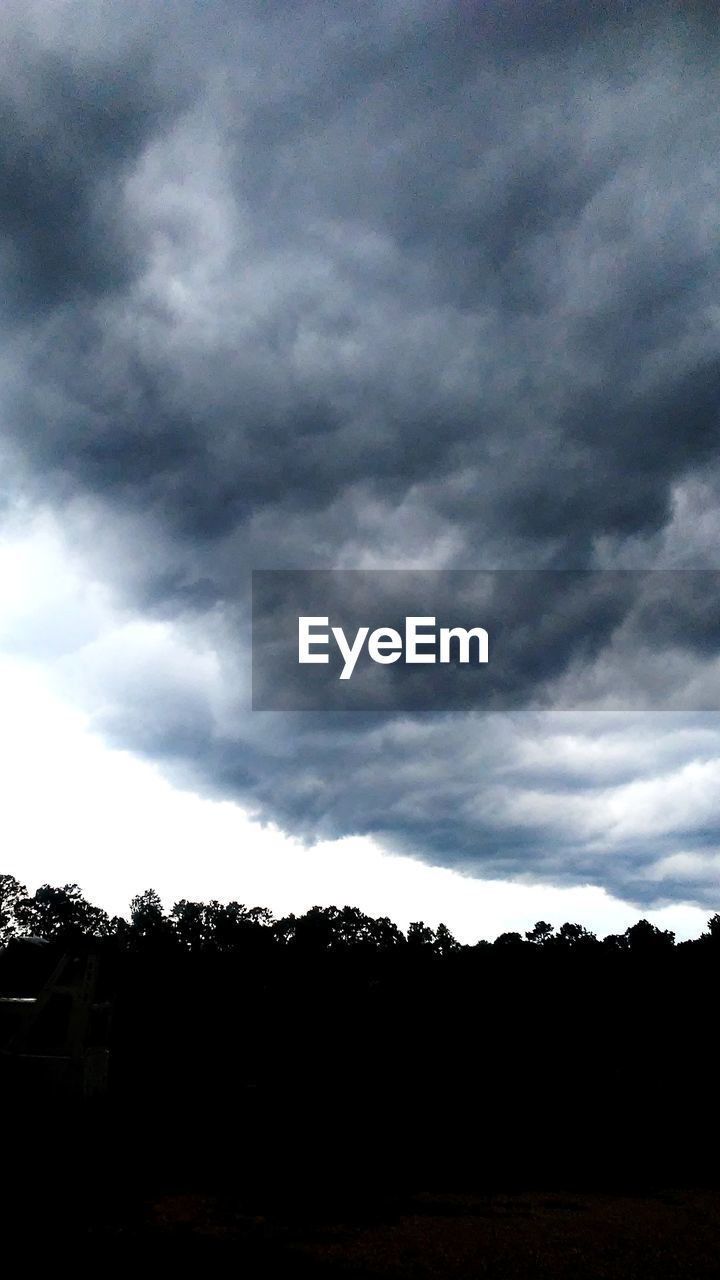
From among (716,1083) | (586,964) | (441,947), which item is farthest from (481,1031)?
(441,947)

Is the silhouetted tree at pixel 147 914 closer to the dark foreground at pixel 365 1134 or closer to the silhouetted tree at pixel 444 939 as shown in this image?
the silhouetted tree at pixel 444 939

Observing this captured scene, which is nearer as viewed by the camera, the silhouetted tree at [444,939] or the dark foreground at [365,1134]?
the dark foreground at [365,1134]

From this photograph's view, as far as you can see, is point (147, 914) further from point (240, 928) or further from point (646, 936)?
point (646, 936)

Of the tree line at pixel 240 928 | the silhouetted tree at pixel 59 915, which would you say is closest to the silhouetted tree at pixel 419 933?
the tree line at pixel 240 928

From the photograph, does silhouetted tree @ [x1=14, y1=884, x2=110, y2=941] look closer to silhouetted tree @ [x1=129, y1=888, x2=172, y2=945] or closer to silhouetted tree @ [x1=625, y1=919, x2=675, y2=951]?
silhouetted tree @ [x1=129, y1=888, x2=172, y2=945]

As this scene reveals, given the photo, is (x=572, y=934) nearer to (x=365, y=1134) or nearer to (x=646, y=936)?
(x=646, y=936)

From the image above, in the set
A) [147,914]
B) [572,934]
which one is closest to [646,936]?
[572,934]

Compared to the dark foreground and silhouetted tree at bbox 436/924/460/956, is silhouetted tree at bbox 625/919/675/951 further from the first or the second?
the dark foreground

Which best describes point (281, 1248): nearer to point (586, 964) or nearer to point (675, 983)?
point (675, 983)

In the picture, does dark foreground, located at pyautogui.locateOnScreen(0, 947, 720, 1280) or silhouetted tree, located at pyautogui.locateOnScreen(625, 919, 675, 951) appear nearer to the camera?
dark foreground, located at pyautogui.locateOnScreen(0, 947, 720, 1280)

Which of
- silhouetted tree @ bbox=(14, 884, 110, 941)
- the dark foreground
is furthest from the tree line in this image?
the dark foreground

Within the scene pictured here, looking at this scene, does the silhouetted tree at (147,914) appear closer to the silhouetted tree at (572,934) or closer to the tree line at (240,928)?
the tree line at (240,928)

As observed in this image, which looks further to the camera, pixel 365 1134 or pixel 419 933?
pixel 419 933

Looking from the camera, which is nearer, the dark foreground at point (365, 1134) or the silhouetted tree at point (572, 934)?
the dark foreground at point (365, 1134)
